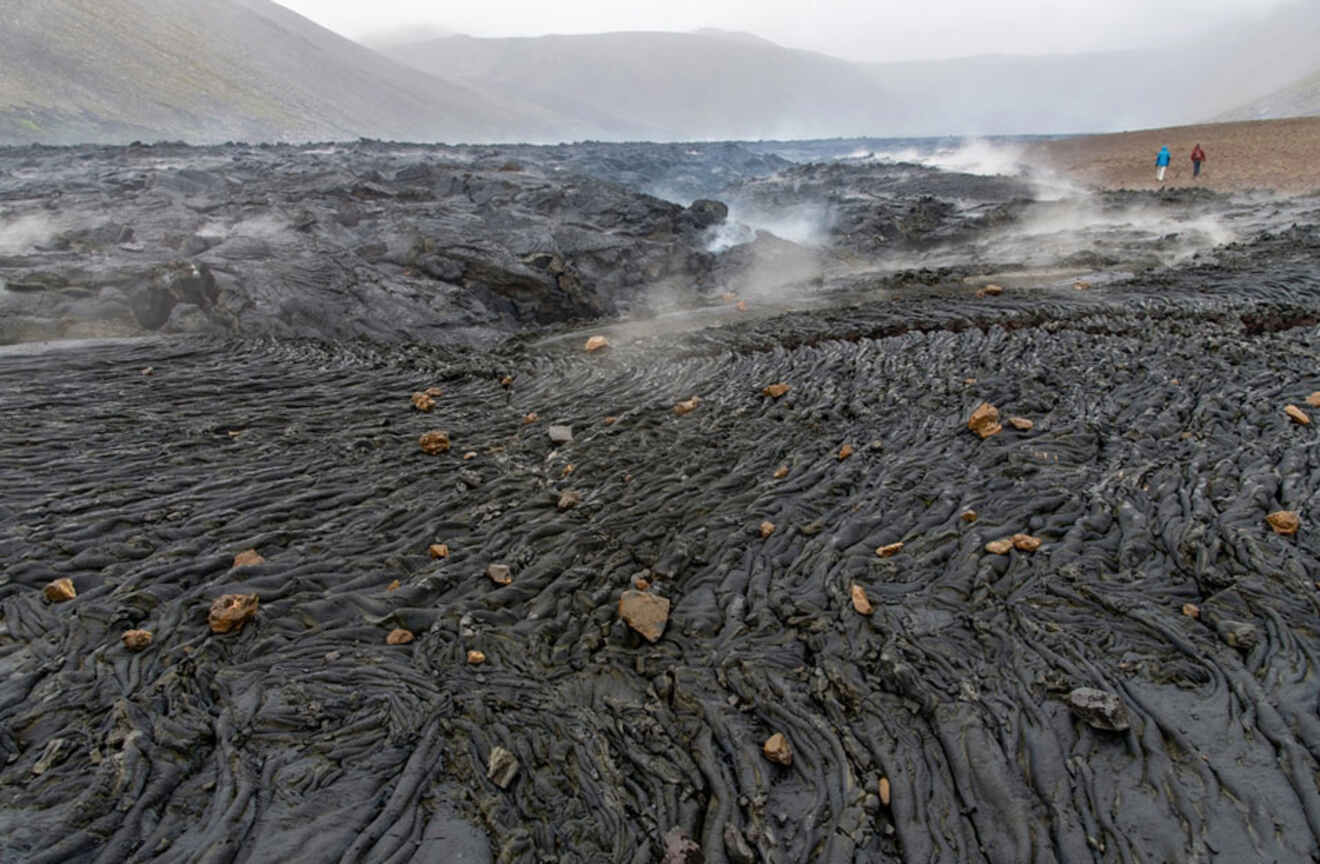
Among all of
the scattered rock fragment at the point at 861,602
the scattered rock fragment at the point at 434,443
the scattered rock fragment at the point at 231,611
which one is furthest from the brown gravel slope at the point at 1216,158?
the scattered rock fragment at the point at 231,611

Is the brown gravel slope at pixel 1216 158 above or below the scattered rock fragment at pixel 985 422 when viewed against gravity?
above

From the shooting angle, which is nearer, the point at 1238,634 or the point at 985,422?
the point at 1238,634

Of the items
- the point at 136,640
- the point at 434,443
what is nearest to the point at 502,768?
the point at 136,640

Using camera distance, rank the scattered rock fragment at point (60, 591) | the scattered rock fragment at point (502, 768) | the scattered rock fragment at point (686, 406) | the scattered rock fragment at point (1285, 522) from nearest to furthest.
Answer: the scattered rock fragment at point (502, 768) → the scattered rock fragment at point (60, 591) → the scattered rock fragment at point (1285, 522) → the scattered rock fragment at point (686, 406)

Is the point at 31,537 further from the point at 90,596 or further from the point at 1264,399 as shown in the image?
the point at 1264,399

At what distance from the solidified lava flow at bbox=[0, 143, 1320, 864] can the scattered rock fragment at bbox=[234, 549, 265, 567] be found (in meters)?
0.06

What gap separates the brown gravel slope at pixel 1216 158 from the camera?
26.2 meters

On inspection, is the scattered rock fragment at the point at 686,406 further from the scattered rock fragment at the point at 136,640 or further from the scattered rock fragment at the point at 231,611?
the scattered rock fragment at the point at 136,640

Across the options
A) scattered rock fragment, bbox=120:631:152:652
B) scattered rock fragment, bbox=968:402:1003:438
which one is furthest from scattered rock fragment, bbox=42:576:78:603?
scattered rock fragment, bbox=968:402:1003:438

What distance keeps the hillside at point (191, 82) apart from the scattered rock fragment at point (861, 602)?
54729 mm

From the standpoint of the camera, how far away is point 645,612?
5.29 meters

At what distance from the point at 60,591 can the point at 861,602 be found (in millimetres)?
6269

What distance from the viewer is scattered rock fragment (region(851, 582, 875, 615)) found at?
17.1 feet

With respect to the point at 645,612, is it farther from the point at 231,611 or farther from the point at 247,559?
the point at 247,559
